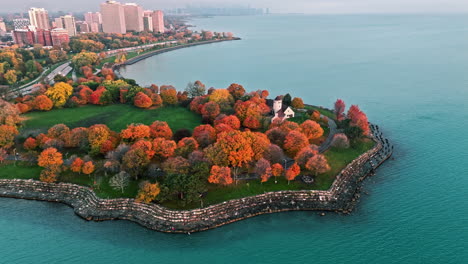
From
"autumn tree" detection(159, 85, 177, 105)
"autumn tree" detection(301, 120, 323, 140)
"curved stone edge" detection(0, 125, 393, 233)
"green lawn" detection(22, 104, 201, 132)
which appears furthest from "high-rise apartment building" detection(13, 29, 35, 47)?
"autumn tree" detection(301, 120, 323, 140)

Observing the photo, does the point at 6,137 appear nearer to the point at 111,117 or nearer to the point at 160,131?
A: the point at 111,117

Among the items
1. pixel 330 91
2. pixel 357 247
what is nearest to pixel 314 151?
pixel 357 247

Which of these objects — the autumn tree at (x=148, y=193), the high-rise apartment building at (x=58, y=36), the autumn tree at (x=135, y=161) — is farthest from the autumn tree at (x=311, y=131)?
the high-rise apartment building at (x=58, y=36)

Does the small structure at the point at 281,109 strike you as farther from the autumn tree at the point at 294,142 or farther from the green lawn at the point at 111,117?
the green lawn at the point at 111,117

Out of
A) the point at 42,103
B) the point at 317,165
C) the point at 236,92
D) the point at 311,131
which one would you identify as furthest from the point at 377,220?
the point at 42,103

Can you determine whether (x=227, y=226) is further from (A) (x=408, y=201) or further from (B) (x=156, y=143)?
(A) (x=408, y=201)

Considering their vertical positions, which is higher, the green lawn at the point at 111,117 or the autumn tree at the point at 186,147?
the autumn tree at the point at 186,147

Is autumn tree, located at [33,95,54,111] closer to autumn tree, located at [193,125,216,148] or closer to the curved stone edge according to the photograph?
Answer: the curved stone edge
